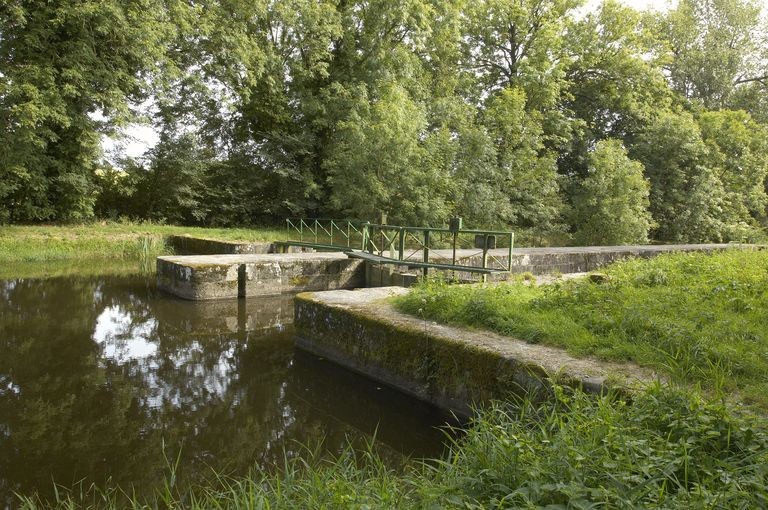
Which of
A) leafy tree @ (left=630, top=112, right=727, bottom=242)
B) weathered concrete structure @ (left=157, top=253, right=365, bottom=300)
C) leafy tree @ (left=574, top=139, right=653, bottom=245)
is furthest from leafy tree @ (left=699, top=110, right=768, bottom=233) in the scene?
weathered concrete structure @ (left=157, top=253, right=365, bottom=300)

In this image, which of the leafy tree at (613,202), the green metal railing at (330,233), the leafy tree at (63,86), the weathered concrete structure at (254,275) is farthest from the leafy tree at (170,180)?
the leafy tree at (613,202)

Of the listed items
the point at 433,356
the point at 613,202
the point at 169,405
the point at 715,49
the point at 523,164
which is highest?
the point at 715,49

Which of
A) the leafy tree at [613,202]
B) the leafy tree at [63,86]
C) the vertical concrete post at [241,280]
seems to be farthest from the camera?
the leafy tree at [613,202]

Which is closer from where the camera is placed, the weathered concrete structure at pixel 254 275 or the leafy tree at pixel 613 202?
the weathered concrete structure at pixel 254 275

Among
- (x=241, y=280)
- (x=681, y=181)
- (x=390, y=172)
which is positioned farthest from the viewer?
(x=681, y=181)

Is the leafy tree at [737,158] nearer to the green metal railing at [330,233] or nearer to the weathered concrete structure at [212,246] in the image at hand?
the green metal railing at [330,233]

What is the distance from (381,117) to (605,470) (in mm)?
16242

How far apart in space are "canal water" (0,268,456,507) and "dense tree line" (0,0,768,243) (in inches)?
399

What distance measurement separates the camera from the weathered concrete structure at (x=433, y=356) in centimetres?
397

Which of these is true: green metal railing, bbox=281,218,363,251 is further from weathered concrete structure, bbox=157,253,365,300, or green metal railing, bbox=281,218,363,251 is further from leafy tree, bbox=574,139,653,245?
leafy tree, bbox=574,139,653,245

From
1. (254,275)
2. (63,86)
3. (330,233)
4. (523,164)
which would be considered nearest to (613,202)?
(523,164)

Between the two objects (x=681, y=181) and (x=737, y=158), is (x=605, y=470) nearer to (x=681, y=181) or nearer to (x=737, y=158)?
(x=681, y=181)

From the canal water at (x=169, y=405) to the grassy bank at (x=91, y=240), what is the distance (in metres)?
8.00

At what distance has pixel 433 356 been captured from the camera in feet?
16.3
